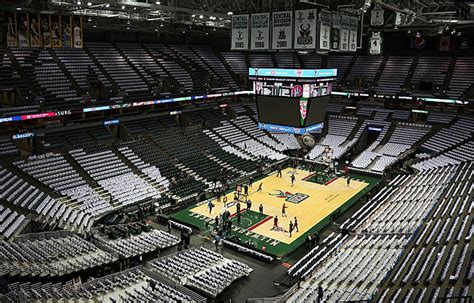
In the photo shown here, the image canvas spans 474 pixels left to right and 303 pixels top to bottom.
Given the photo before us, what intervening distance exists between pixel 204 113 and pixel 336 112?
1605cm

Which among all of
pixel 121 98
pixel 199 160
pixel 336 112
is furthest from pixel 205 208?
pixel 336 112

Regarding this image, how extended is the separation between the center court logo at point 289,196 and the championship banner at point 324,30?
15.4m

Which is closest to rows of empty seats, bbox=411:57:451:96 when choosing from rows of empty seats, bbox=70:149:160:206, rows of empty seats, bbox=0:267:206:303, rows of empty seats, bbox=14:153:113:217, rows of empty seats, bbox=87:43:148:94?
rows of empty seats, bbox=87:43:148:94

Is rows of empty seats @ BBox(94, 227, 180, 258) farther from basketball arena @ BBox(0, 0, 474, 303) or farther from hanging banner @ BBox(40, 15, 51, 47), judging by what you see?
hanging banner @ BBox(40, 15, 51, 47)

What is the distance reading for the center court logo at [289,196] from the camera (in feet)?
96.9

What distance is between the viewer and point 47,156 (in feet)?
95.3

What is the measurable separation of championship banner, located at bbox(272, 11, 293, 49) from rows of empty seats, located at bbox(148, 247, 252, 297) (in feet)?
34.1

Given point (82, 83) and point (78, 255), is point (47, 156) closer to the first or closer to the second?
point (82, 83)

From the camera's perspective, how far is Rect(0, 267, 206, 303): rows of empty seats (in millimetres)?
14945

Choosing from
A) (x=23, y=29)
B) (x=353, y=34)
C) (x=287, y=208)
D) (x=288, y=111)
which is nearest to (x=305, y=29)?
(x=353, y=34)

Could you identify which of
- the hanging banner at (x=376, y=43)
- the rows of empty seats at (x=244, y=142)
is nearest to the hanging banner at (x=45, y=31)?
the hanging banner at (x=376, y=43)

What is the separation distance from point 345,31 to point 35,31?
14.2 meters

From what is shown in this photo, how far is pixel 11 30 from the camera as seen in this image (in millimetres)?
18047

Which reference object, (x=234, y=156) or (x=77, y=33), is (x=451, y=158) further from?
(x=77, y=33)
